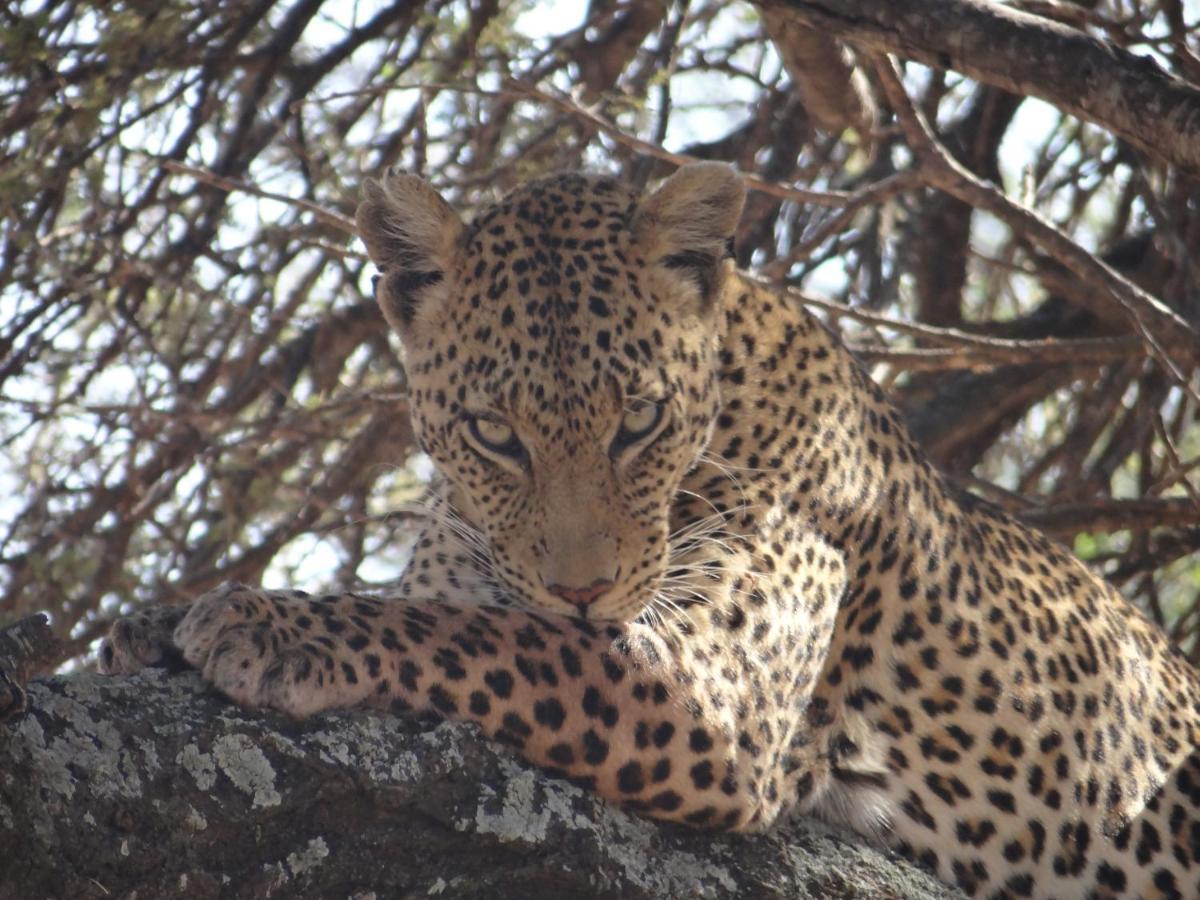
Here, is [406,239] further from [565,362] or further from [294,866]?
[294,866]

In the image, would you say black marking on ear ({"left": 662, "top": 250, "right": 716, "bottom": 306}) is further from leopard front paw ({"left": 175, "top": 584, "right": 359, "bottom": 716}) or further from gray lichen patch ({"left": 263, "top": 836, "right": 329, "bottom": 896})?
gray lichen patch ({"left": 263, "top": 836, "right": 329, "bottom": 896})

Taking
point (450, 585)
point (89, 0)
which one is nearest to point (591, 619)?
point (450, 585)

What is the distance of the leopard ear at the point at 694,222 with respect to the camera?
5.00m

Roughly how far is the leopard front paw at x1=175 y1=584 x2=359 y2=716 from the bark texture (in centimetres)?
5

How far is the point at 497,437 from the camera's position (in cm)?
476

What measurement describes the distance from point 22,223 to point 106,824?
4.10 meters

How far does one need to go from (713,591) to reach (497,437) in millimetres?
755

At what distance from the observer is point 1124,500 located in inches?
261

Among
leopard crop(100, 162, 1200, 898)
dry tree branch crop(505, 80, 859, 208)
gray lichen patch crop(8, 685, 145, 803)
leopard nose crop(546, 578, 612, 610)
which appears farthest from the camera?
dry tree branch crop(505, 80, 859, 208)

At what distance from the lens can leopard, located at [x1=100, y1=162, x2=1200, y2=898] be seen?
13.6ft

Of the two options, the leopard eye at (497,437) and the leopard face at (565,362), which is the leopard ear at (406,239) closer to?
the leopard face at (565,362)

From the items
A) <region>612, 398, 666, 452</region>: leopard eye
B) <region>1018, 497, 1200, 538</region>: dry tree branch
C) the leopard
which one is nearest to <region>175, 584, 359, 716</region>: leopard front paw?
the leopard

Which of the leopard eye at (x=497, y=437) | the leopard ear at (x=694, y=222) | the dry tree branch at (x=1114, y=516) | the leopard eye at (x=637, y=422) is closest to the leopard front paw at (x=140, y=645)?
the leopard eye at (x=497, y=437)

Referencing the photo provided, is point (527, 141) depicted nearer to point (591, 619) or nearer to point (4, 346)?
point (4, 346)
